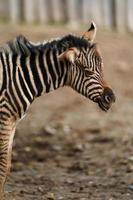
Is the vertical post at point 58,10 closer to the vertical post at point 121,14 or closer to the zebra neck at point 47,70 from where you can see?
the vertical post at point 121,14

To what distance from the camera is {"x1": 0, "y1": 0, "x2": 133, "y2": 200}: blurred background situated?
35.1 ft

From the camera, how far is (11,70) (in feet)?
30.0

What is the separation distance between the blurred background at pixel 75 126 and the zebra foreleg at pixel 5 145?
27.0 inches

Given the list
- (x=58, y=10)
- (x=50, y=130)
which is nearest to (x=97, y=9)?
(x=58, y=10)

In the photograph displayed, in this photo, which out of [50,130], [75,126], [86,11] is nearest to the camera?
[50,130]

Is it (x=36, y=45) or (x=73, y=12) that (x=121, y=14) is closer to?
(x=73, y=12)

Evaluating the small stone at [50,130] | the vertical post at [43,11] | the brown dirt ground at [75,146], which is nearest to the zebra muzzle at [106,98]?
the brown dirt ground at [75,146]

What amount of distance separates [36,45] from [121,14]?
14.5 m

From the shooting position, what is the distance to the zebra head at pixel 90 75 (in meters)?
9.15

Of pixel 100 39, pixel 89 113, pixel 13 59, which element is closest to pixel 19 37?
pixel 13 59

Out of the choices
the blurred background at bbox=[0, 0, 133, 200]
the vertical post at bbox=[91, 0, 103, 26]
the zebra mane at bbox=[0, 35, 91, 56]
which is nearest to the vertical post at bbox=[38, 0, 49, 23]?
the blurred background at bbox=[0, 0, 133, 200]

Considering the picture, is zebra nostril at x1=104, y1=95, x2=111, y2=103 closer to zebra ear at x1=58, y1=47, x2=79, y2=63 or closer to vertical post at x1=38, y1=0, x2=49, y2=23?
zebra ear at x1=58, y1=47, x2=79, y2=63

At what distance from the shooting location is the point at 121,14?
77.0ft

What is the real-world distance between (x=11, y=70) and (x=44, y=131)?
5.90 metres
